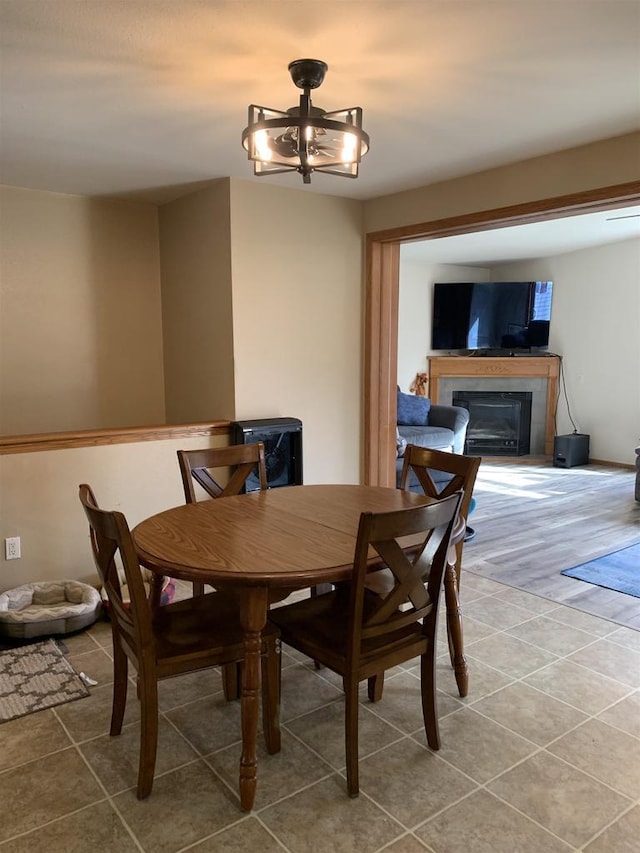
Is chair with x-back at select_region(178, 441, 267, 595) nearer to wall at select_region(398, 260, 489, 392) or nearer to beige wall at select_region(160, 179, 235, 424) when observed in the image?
beige wall at select_region(160, 179, 235, 424)

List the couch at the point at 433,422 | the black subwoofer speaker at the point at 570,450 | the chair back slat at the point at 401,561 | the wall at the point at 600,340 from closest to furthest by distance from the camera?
the chair back slat at the point at 401,561 < the couch at the point at 433,422 < the wall at the point at 600,340 < the black subwoofer speaker at the point at 570,450

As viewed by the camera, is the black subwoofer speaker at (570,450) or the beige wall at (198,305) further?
the black subwoofer speaker at (570,450)

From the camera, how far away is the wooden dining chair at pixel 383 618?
5.90 ft

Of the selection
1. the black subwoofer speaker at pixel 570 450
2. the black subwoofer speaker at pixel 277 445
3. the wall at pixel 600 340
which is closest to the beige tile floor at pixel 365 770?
the black subwoofer speaker at pixel 277 445

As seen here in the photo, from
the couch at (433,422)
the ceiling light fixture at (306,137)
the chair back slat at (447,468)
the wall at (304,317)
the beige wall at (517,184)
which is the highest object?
the beige wall at (517,184)

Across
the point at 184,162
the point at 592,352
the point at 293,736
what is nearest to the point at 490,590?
the point at 293,736

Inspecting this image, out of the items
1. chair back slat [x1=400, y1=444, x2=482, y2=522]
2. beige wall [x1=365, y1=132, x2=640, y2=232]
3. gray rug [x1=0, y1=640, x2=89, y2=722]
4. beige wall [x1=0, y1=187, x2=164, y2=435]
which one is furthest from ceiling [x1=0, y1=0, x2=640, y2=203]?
gray rug [x1=0, y1=640, x2=89, y2=722]

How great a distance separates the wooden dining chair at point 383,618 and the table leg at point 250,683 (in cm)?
23

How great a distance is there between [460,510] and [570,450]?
553 cm

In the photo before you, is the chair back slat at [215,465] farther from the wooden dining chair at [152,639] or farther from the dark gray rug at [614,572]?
the dark gray rug at [614,572]

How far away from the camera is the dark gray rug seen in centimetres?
364

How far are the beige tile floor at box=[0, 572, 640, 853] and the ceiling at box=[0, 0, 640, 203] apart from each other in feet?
7.81

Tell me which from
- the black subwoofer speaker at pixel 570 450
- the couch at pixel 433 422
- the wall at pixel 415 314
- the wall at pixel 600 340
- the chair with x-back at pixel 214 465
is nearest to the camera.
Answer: the chair with x-back at pixel 214 465

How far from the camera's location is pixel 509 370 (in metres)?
7.98
